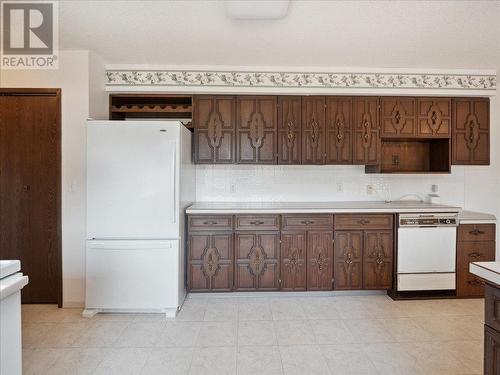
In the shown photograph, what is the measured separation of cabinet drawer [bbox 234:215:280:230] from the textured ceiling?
69.4 inches

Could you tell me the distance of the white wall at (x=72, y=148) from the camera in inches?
116

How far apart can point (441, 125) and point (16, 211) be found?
492cm

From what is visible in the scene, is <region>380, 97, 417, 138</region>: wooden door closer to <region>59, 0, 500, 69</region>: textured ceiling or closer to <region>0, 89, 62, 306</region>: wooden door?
<region>59, 0, 500, 69</region>: textured ceiling

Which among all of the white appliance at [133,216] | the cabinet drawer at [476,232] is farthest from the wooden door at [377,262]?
the white appliance at [133,216]

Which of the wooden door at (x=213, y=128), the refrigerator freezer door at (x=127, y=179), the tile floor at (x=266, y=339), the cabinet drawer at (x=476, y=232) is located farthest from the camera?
the wooden door at (x=213, y=128)

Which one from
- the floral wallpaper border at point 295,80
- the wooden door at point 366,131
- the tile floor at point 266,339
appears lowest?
the tile floor at point 266,339

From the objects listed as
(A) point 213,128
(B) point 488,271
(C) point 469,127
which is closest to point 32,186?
(A) point 213,128

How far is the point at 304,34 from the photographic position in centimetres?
263

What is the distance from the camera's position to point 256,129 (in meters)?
3.41

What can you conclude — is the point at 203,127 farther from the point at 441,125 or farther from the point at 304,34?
the point at 441,125

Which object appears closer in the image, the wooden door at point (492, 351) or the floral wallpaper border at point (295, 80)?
the wooden door at point (492, 351)

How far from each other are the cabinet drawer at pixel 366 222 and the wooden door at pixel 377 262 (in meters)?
0.07

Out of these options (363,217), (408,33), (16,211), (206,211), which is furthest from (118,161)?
(408,33)

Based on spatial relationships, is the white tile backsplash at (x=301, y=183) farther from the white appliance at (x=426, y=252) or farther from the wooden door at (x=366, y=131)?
the white appliance at (x=426, y=252)
